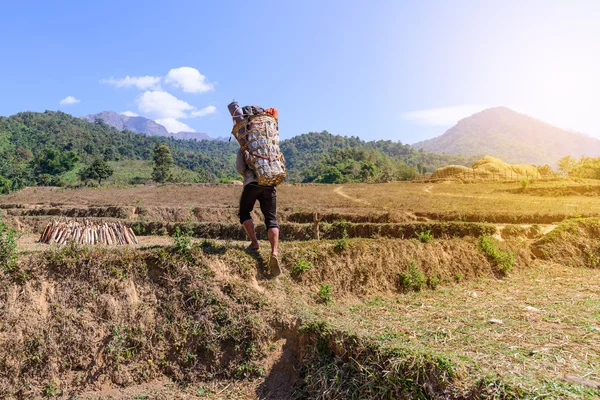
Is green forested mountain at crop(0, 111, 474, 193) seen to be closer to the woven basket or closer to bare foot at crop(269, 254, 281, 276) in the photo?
the woven basket

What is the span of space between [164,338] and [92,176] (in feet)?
165

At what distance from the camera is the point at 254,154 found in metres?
5.31

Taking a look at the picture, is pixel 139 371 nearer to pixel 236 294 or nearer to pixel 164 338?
pixel 164 338

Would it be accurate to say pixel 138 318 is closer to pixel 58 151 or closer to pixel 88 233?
pixel 88 233

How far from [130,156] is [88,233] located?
84.3 metres

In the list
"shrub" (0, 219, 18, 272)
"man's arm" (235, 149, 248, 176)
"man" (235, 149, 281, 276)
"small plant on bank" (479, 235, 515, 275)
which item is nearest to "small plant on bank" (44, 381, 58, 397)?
"shrub" (0, 219, 18, 272)

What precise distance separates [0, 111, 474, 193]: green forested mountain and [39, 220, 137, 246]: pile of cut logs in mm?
43218

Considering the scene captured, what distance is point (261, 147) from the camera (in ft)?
17.5

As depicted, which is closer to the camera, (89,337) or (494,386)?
(494,386)

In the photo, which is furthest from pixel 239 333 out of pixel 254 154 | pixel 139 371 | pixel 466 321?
pixel 466 321

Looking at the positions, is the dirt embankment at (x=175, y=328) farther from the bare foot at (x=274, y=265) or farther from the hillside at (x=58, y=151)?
the hillside at (x=58, y=151)

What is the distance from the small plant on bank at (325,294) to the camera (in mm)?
5672

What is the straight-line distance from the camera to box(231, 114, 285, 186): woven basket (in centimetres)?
528

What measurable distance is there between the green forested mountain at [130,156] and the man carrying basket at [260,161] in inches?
1960
